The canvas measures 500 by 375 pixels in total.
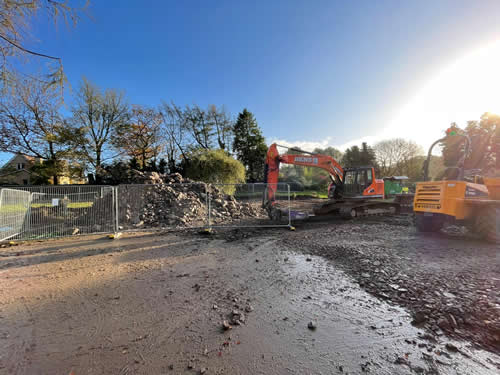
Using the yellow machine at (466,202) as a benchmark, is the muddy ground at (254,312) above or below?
below

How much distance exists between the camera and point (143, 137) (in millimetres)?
25906

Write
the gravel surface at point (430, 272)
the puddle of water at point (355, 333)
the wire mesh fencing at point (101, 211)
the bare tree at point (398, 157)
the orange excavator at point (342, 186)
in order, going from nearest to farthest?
the puddle of water at point (355, 333)
the gravel surface at point (430, 272)
the wire mesh fencing at point (101, 211)
the orange excavator at point (342, 186)
the bare tree at point (398, 157)

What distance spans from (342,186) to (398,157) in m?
34.2

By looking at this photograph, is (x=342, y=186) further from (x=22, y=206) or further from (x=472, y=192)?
(x=22, y=206)

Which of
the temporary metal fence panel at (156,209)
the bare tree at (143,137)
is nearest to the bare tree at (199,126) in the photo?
the bare tree at (143,137)

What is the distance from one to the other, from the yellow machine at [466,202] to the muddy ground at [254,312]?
3.16 ft

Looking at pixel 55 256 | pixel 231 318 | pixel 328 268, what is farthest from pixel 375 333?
pixel 55 256

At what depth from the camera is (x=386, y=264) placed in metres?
4.74

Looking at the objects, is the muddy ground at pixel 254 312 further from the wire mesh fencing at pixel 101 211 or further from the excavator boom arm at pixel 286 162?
the excavator boom arm at pixel 286 162

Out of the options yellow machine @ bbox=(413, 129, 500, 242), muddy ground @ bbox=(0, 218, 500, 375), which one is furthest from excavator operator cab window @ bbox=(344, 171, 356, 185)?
muddy ground @ bbox=(0, 218, 500, 375)

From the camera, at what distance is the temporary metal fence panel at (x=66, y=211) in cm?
795

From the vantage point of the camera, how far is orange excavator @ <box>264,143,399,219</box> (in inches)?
424

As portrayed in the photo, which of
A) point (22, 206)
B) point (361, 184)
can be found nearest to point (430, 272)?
point (361, 184)

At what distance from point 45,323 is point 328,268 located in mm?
4854
